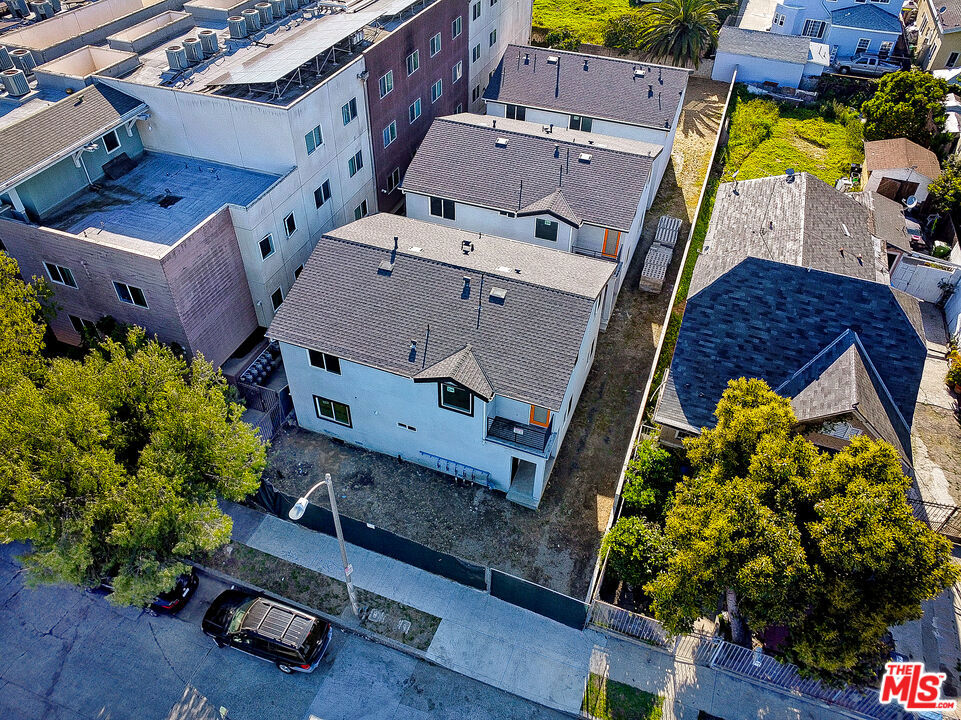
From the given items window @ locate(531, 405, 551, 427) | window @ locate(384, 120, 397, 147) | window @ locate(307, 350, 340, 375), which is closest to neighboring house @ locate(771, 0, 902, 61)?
window @ locate(384, 120, 397, 147)

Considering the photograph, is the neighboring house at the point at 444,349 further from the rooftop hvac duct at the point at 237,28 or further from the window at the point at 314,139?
the rooftop hvac duct at the point at 237,28

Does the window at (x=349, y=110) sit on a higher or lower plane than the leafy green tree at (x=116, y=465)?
higher

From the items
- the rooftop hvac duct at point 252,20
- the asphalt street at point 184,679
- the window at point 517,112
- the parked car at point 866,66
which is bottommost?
the asphalt street at point 184,679

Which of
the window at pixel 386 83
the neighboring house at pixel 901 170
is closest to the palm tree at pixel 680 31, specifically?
the neighboring house at pixel 901 170

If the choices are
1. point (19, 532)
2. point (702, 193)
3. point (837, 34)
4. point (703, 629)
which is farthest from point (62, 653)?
point (837, 34)

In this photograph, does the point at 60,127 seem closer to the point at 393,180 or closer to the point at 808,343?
the point at 393,180

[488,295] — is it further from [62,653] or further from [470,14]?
[470,14]
